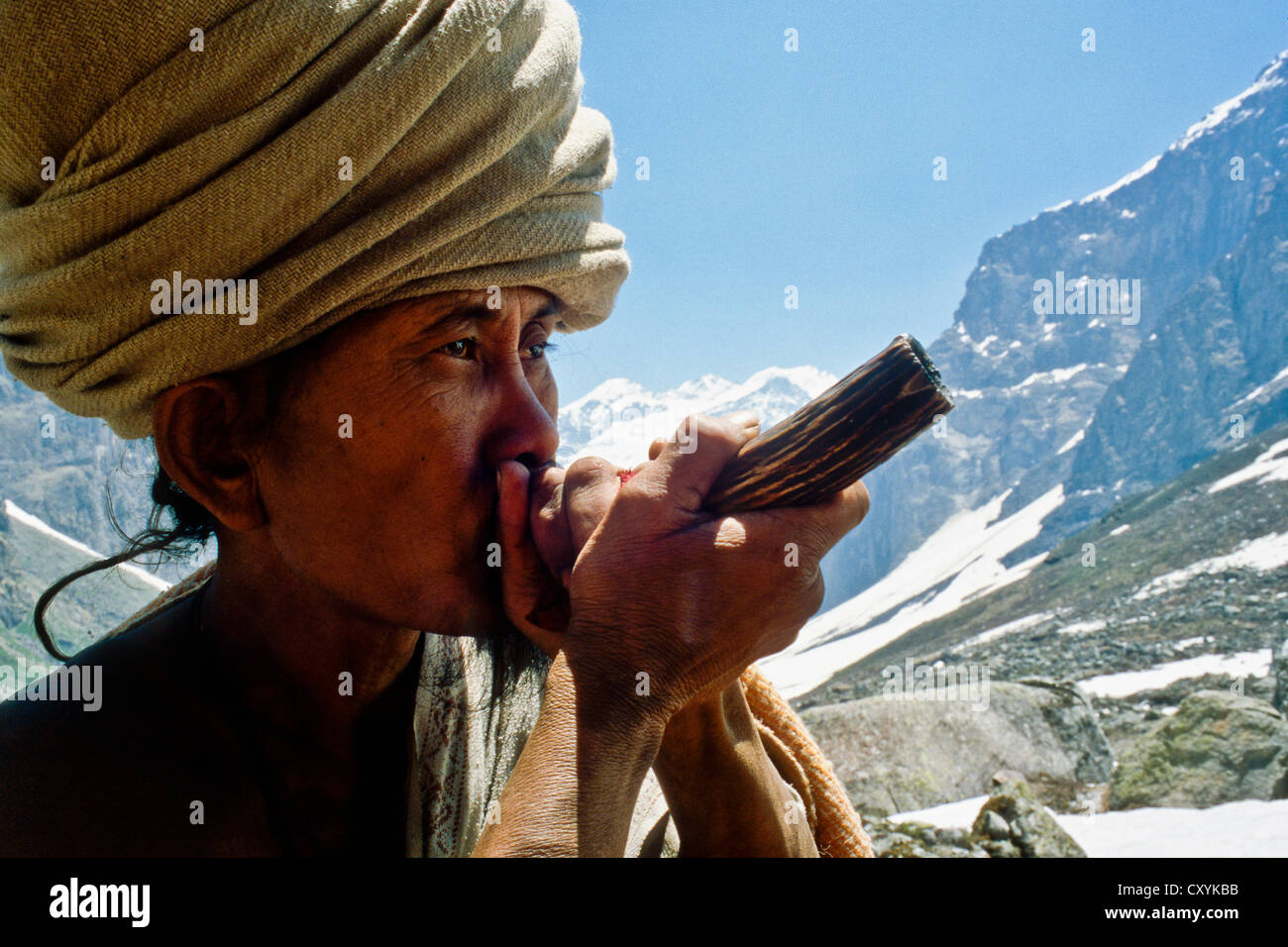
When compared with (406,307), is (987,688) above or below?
below

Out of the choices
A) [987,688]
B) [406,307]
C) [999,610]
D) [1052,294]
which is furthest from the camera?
[1052,294]

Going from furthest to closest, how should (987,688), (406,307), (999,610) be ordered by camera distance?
1. (999,610)
2. (987,688)
3. (406,307)

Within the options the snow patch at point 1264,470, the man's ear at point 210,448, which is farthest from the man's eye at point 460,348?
the snow patch at point 1264,470

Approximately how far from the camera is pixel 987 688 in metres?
14.7

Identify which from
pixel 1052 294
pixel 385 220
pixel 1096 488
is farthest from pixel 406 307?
pixel 1052 294

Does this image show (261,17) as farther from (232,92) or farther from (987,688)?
(987,688)

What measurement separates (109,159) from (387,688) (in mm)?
1626

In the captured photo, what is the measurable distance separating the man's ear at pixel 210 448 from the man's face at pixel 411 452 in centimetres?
9

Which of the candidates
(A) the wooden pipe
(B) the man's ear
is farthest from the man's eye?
(A) the wooden pipe

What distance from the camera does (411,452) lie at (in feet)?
6.50
